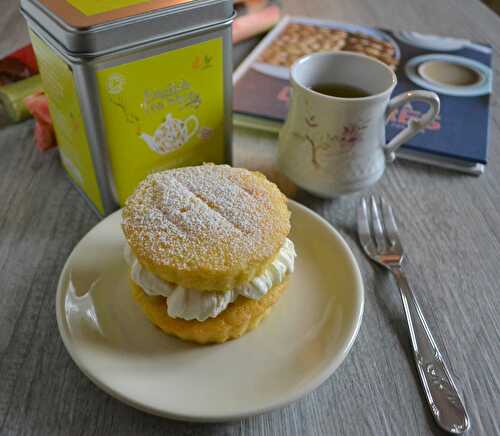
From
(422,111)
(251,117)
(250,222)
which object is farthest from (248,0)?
(250,222)

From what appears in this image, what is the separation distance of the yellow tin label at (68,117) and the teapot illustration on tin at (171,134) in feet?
0.29

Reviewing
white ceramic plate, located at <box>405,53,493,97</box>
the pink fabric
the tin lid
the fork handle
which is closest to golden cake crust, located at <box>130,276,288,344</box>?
the fork handle

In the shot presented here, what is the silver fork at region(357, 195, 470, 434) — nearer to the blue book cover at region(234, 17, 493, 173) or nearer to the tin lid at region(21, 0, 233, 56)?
the blue book cover at region(234, 17, 493, 173)

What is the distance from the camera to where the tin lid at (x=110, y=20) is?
1.83 feet

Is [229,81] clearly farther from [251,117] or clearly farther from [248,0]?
[248,0]

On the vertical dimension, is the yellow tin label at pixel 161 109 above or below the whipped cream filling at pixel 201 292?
above

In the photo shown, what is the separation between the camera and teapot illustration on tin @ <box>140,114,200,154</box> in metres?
0.69

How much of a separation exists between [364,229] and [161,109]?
355 millimetres

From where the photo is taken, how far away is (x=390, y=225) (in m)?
0.74

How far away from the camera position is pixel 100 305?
577 millimetres

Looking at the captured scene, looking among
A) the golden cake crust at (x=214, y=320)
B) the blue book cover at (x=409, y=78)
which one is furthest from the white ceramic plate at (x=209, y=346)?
the blue book cover at (x=409, y=78)

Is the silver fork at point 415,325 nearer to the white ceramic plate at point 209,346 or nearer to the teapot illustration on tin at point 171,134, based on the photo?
the white ceramic plate at point 209,346

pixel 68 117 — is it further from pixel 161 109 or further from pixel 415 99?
pixel 415 99

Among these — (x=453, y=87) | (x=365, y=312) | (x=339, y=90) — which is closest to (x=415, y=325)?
(x=365, y=312)
